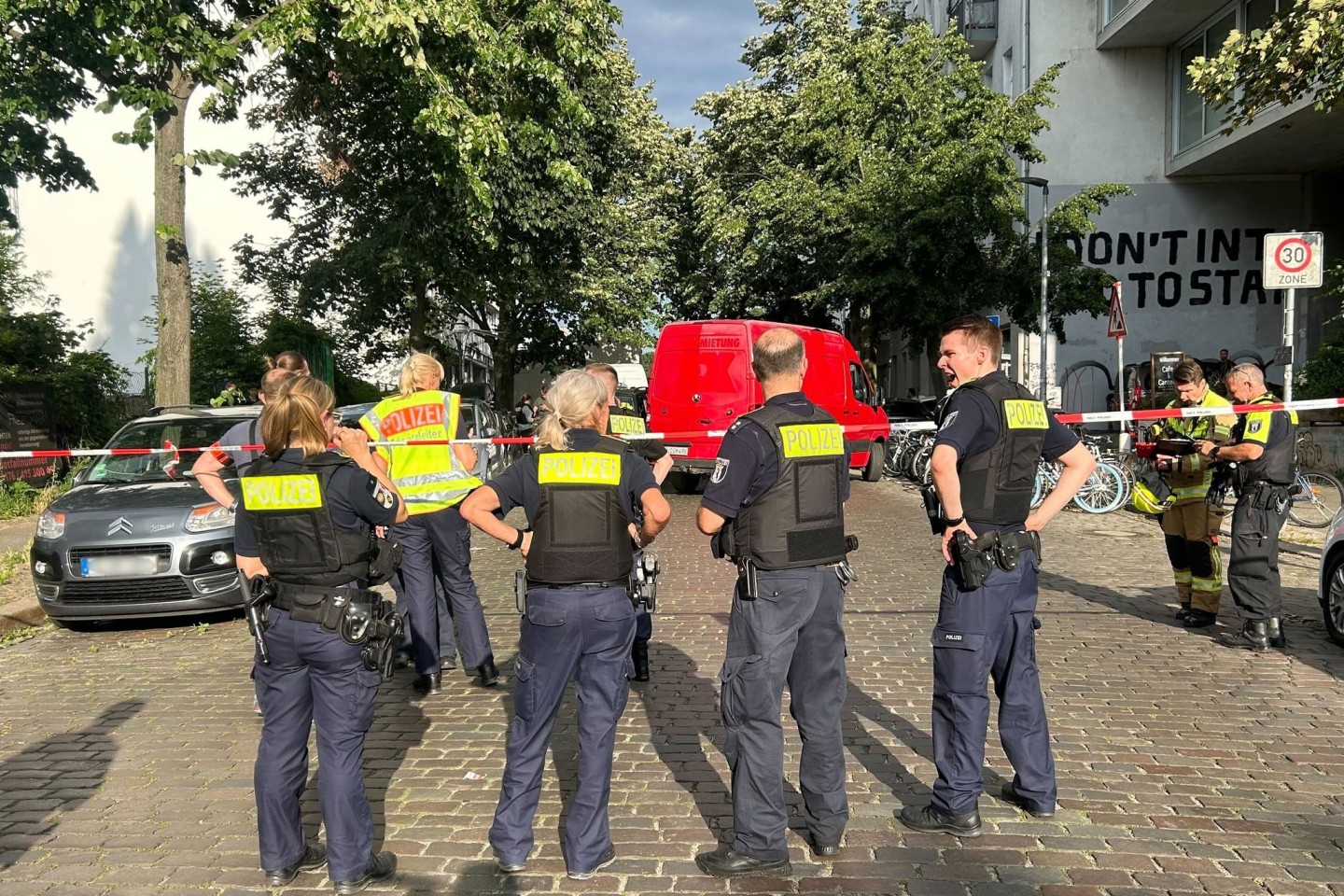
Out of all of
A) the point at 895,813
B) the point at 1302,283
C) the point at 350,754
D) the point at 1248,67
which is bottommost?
the point at 895,813

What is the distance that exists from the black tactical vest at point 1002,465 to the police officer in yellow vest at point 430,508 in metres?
2.87

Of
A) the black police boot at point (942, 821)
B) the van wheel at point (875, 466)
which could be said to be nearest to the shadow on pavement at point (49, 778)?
the black police boot at point (942, 821)

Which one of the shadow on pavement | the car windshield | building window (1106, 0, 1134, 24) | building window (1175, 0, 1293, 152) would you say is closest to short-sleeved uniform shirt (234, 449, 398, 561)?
the shadow on pavement

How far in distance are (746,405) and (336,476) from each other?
461 inches

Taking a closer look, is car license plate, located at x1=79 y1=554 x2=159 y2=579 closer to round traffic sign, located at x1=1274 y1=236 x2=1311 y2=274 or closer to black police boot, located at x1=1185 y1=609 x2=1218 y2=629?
black police boot, located at x1=1185 y1=609 x2=1218 y2=629

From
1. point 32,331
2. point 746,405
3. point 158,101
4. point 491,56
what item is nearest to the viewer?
point 158,101

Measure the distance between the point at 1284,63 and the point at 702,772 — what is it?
323 inches

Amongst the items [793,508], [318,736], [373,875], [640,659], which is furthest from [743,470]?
[640,659]

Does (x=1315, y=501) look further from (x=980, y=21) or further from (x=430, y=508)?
(x=980, y=21)

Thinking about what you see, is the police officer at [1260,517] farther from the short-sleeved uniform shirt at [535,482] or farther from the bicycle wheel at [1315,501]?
the bicycle wheel at [1315,501]

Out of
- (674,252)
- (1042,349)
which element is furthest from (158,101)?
(674,252)

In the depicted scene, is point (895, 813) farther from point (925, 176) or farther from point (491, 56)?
point (925, 176)

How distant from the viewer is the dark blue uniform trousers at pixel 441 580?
5852 millimetres

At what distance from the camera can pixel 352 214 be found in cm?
2483
